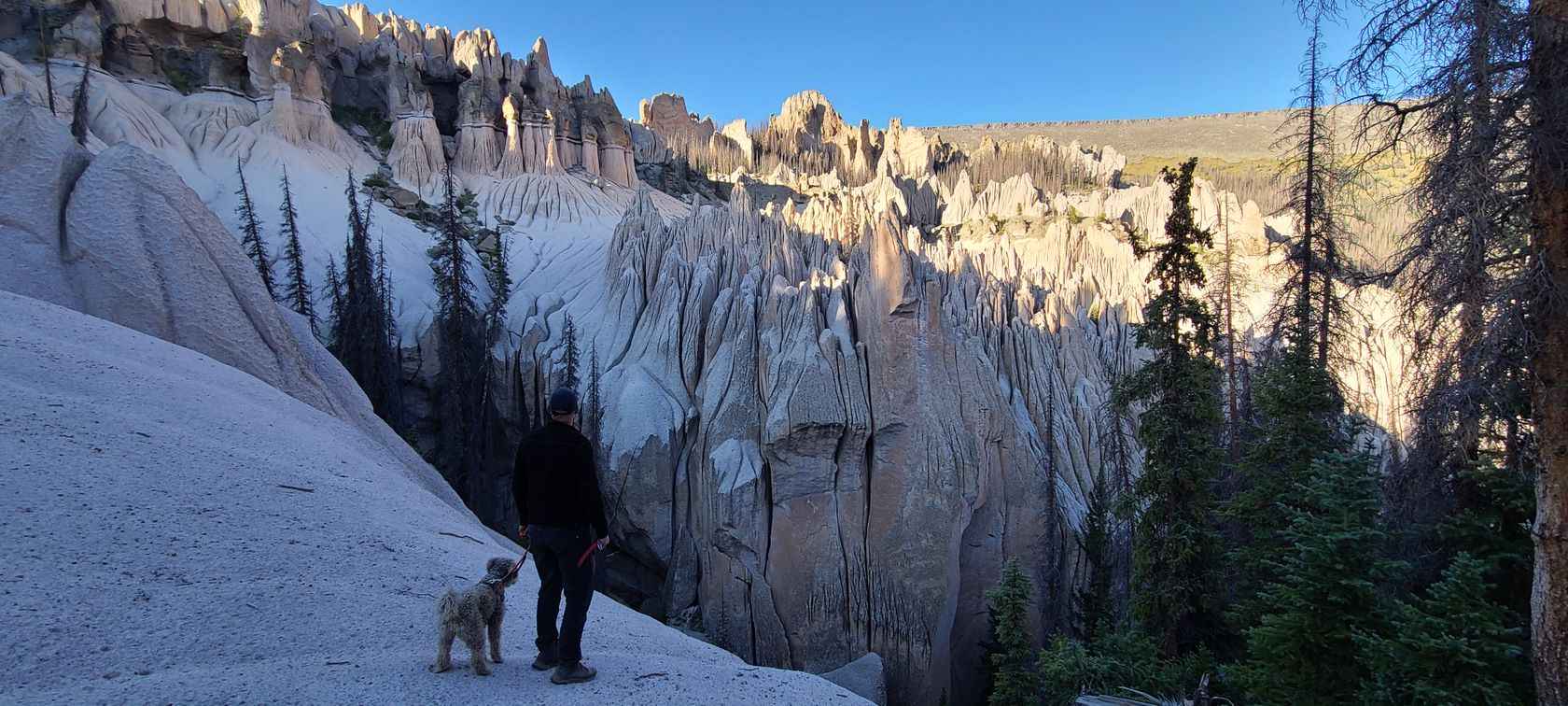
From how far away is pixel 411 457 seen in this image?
12.0 metres

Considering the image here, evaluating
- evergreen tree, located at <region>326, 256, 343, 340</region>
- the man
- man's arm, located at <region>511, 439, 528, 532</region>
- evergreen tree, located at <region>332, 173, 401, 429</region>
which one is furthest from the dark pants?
evergreen tree, located at <region>326, 256, 343, 340</region>

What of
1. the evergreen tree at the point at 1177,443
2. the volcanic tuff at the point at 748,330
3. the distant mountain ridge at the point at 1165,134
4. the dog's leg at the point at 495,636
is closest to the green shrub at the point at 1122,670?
the evergreen tree at the point at 1177,443

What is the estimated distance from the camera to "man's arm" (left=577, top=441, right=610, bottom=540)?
471cm

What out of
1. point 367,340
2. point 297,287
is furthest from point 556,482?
point 297,287

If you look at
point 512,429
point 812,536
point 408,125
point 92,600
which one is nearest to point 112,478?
point 92,600

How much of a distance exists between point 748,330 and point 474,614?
51.5ft

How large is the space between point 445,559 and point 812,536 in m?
11.7

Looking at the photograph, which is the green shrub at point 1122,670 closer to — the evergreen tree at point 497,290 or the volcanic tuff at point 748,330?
the volcanic tuff at point 748,330

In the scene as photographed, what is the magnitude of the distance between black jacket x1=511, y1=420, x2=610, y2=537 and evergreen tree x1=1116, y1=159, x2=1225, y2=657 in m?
9.86

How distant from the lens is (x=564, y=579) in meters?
4.73

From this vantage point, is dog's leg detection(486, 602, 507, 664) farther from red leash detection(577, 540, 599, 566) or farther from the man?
red leash detection(577, 540, 599, 566)

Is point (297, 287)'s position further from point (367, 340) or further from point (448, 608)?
point (448, 608)

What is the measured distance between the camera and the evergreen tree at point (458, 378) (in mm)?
20844

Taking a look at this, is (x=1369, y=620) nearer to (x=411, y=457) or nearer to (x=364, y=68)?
(x=411, y=457)
